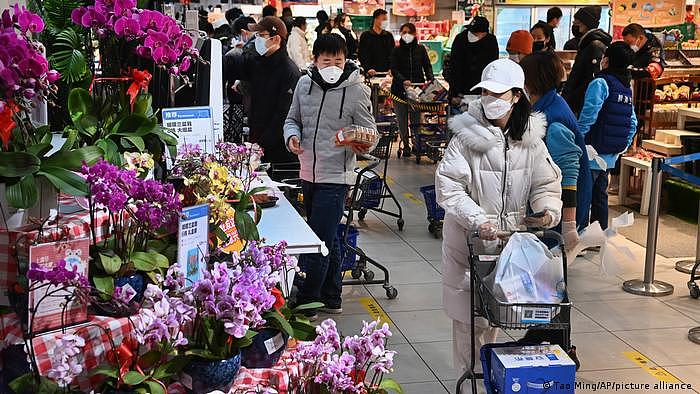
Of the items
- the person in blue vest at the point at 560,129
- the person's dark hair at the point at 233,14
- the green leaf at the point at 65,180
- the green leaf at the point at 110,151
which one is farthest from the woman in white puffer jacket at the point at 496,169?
the person's dark hair at the point at 233,14

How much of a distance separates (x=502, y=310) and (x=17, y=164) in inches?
82.2

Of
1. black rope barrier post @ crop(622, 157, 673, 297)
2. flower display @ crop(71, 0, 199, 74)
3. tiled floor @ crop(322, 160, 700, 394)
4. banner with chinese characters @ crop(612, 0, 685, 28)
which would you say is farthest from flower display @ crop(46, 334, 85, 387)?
banner with chinese characters @ crop(612, 0, 685, 28)

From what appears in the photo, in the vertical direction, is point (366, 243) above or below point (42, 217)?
below

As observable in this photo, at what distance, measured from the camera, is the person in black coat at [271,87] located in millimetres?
6469

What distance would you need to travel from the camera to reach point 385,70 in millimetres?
13062

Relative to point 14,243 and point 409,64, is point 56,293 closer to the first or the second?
point 14,243

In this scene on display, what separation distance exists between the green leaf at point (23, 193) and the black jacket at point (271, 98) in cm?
445

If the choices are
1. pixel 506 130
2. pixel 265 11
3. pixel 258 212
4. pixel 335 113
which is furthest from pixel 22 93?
pixel 265 11

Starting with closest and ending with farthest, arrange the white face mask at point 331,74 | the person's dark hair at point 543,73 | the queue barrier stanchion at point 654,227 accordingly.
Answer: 1. the person's dark hair at point 543,73
2. the white face mask at point 331,74
3. the queue barrier stanchion at point 654,227

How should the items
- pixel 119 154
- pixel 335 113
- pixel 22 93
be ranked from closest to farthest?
pixel 22 93
pixel 119 154
pixel 335 113

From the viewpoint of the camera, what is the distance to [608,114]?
6.71m

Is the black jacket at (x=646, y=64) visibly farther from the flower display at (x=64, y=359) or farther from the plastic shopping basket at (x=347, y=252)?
the flower display at (x=64, y=359)

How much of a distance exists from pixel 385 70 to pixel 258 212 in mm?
9903

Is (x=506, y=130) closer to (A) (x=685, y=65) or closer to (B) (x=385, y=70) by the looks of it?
(A) (x=685, y=65)
